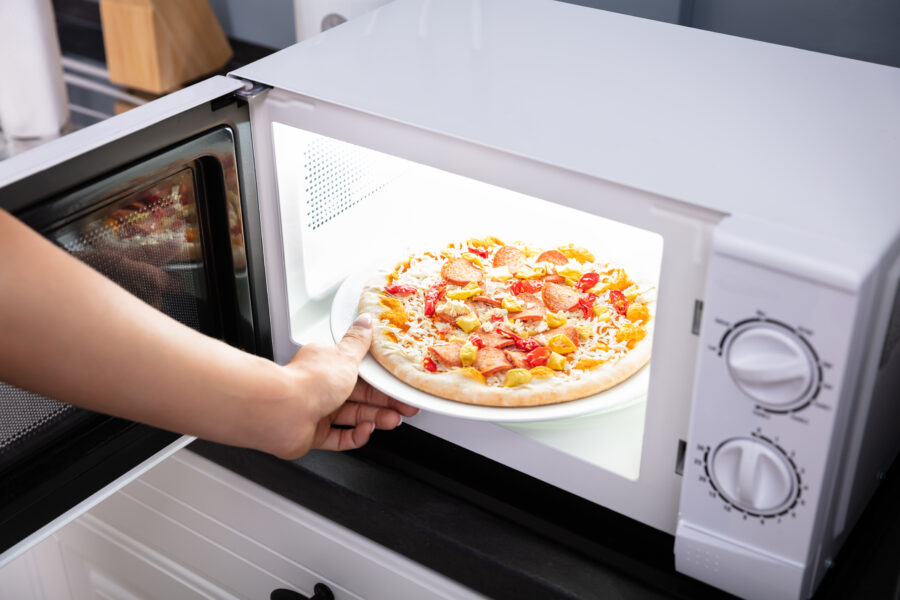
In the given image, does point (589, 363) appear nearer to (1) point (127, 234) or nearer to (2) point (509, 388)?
(2) point (509, 388)

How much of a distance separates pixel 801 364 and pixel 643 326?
12.4 inches

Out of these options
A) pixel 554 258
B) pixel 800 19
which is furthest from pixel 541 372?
pixel 800 19

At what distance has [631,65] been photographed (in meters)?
0.79

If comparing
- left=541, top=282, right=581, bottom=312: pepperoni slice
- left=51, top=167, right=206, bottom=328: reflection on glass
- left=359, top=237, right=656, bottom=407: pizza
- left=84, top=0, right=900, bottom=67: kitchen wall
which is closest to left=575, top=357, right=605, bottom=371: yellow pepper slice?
left=359, top=237, right=656, bottom=407: pizza

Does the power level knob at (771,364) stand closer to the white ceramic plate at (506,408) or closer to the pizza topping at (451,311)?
the white ceramic plate at (506,408)

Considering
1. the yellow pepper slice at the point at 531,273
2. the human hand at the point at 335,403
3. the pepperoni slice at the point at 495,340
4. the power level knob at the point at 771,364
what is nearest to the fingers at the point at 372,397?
the human hand at the point at 335,403

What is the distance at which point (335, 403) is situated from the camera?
0.76 metres

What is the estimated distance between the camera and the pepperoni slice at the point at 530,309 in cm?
89

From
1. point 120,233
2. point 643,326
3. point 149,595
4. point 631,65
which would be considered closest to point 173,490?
point 149,595

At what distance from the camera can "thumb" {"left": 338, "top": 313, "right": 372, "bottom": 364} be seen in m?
0.80

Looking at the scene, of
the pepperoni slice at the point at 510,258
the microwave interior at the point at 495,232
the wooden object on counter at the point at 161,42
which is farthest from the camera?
the wooden object on counter at the point at 161,42

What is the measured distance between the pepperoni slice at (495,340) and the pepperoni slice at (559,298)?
0.26ft

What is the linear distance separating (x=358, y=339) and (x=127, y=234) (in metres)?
0.21

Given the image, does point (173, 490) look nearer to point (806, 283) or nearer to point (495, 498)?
point (495, 498)
